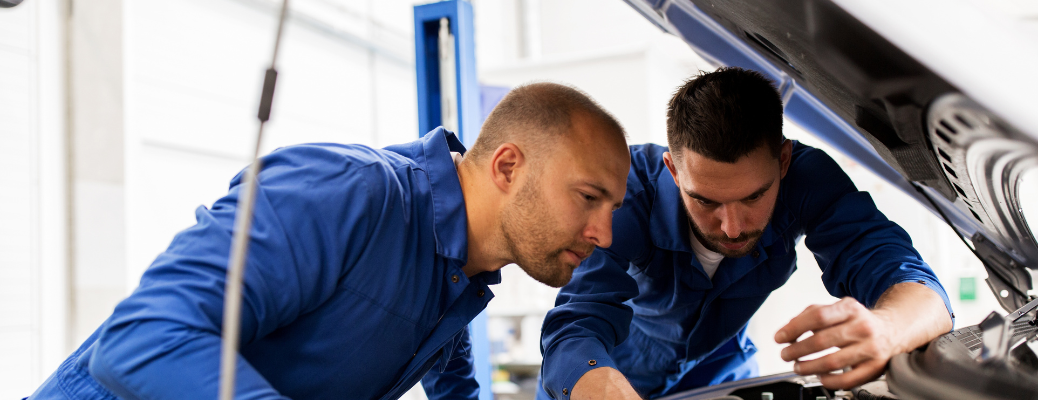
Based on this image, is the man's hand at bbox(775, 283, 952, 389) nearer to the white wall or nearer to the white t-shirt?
the white t-shirt

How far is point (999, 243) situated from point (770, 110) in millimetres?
450

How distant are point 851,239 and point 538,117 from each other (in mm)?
635

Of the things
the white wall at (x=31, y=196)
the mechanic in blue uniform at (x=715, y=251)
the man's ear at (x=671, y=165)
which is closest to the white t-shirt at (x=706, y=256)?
the mechanic in blue uniform at (x=715, y=251)

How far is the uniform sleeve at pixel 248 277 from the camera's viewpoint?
2.16ft

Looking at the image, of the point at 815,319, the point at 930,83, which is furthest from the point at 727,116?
the point at 930,83

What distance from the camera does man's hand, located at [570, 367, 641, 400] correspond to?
1065 millimetres

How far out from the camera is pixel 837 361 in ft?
2.86

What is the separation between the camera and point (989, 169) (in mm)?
731

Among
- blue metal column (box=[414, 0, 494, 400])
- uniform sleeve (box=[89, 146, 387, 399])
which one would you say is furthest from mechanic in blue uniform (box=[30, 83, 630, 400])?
blue metal column (box=[414, 0, 494, 400])

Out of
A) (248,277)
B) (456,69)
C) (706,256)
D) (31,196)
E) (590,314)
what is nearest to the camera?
(248,277)

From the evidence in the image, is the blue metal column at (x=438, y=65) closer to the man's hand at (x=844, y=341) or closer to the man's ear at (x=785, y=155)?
the man's ear at (x=785, y=155)

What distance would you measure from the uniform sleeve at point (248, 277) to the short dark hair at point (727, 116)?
2.02 feet

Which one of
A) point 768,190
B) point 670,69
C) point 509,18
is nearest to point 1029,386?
point 768,190

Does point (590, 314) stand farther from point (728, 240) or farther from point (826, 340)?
point (826, 340)
